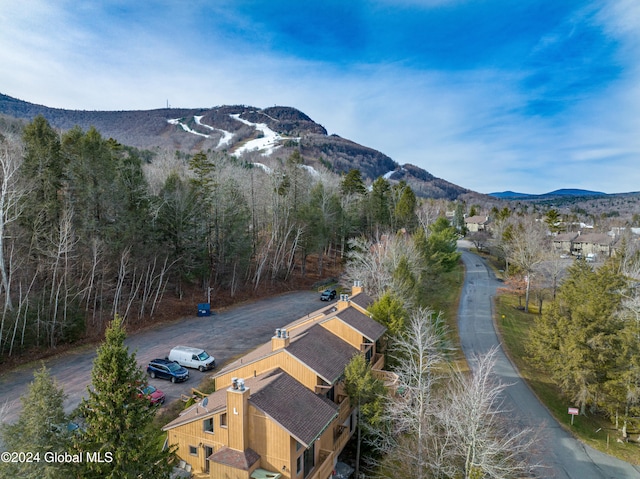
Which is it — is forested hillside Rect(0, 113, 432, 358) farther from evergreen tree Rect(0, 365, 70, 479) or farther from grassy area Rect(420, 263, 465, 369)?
evergreen tree Rect(0, 365, 70, 479)

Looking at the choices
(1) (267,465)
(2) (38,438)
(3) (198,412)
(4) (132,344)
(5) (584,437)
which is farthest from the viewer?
(4) (132,344)

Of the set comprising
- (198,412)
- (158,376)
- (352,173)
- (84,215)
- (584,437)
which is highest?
(352,173)

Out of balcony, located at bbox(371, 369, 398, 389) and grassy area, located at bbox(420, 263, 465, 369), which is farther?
grassy area, located at bbox(420, 263, 465, 369)

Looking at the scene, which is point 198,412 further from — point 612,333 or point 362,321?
point 612,333

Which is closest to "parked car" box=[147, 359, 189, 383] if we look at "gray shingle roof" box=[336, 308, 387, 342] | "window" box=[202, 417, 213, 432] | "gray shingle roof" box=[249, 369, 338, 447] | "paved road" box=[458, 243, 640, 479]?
"window" box=[202, 417, 213, 432]

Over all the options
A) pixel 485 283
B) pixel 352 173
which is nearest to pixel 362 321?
pixel 485 283

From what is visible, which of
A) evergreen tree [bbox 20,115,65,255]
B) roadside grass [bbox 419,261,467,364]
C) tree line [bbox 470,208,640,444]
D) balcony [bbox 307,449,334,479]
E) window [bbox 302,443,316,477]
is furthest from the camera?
roadside grass [bbox 419,261,467,364]

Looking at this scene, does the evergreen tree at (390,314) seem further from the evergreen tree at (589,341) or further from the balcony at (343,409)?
the evergreen tree at (589,341)
